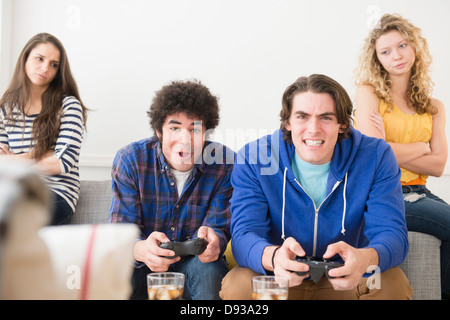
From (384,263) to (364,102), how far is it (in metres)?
0.87

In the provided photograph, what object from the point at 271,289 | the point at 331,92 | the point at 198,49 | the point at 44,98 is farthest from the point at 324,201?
the point at 198,49

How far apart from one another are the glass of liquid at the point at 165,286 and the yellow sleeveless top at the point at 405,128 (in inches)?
51.9

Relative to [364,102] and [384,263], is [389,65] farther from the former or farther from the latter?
[384,263]

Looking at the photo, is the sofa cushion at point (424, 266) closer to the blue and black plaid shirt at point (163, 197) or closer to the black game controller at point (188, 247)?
the blue and black plaid shirt at point (163, 197)

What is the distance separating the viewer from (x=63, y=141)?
77.4 inches

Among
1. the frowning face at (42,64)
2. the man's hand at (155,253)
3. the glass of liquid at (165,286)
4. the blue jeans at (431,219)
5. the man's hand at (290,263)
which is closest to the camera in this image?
the glass of liquid at (165,286)

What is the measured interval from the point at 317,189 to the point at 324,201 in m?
0.06

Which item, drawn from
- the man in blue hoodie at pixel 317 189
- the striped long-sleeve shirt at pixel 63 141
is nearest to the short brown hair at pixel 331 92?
the man in blue hoodie at pixel 317 189

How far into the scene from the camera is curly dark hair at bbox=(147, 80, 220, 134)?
63.6 inches

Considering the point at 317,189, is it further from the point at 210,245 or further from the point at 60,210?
the point at 60,210

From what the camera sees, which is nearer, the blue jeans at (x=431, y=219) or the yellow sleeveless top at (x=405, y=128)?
the blue jeans at (x=431, y=219)

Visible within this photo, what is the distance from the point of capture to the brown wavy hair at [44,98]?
197 centimetres

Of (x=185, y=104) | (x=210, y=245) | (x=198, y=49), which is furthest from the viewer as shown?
(x=198, y=49)

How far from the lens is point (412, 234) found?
174 cm
